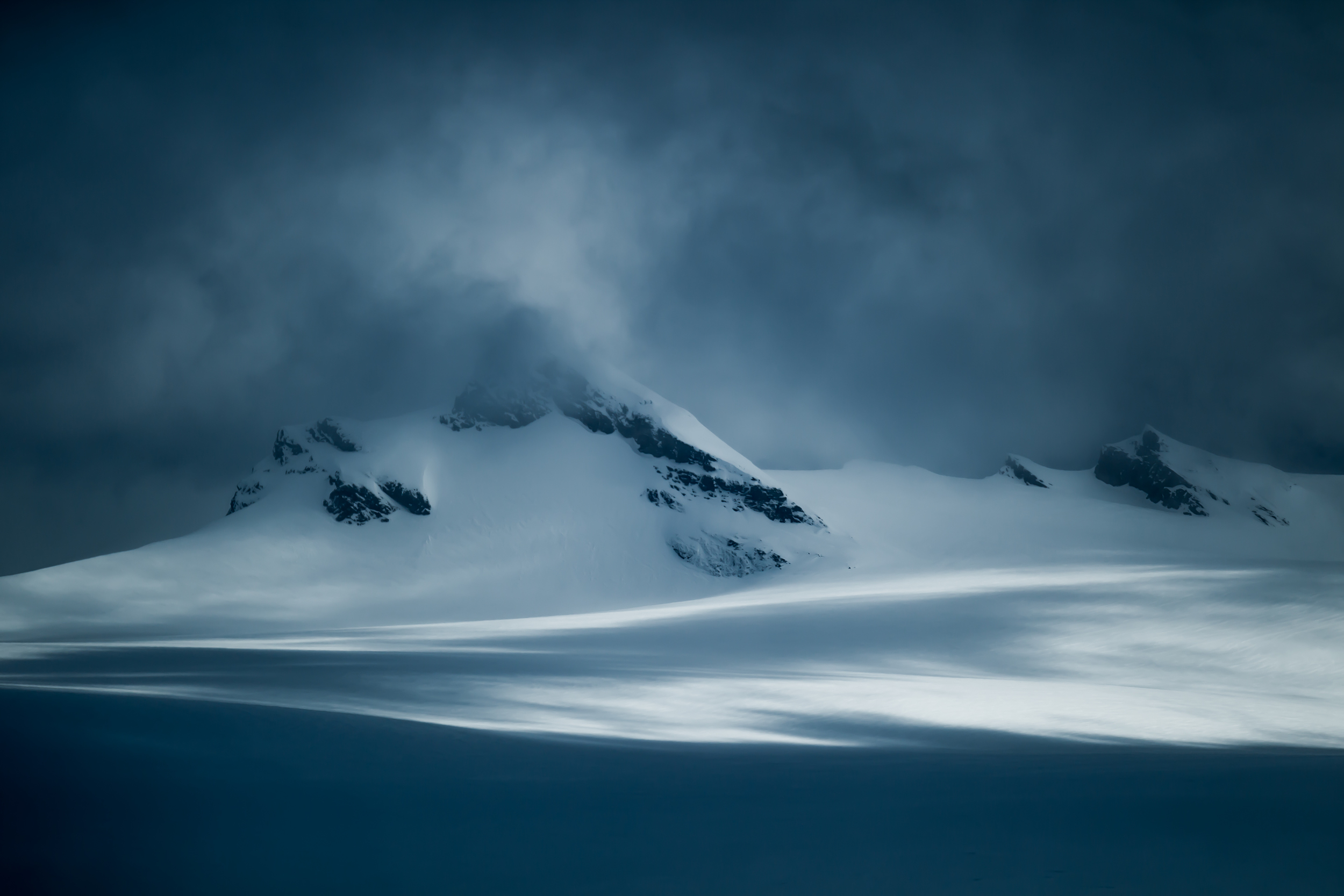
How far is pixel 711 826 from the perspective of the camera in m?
8.62

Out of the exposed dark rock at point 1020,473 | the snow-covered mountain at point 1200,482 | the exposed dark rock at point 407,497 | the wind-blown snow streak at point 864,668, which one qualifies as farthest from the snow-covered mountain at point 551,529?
the wind-blown snow streak at point 864,668

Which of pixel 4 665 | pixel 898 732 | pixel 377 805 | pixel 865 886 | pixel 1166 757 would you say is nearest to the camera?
pixel 865 886

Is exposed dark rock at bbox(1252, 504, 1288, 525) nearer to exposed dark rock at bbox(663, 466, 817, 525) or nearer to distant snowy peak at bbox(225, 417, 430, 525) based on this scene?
exposed dark rock at bbox(663, 466, 817, 525)

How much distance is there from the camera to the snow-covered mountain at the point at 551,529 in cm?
7019

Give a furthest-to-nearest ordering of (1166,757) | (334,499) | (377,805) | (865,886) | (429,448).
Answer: (429,448)
(334,499)
(1166,757)
(377,805)
(865,886)

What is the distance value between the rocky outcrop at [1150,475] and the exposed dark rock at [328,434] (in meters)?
122

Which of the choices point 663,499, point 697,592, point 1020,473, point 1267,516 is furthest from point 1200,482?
point 697,592

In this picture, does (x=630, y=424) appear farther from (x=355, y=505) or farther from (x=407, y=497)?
(x=355, y=505)

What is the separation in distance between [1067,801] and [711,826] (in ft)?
14.2

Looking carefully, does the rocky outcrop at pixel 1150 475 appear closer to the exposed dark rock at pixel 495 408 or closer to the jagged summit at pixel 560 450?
the jagged summit at pixel 560 450

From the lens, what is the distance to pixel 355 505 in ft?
299

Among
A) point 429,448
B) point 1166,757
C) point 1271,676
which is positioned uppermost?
point 429,448

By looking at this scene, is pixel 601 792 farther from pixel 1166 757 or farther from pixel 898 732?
pixel 1166 757

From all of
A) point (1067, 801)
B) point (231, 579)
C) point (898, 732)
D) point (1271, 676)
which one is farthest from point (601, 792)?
point (231, 579)
